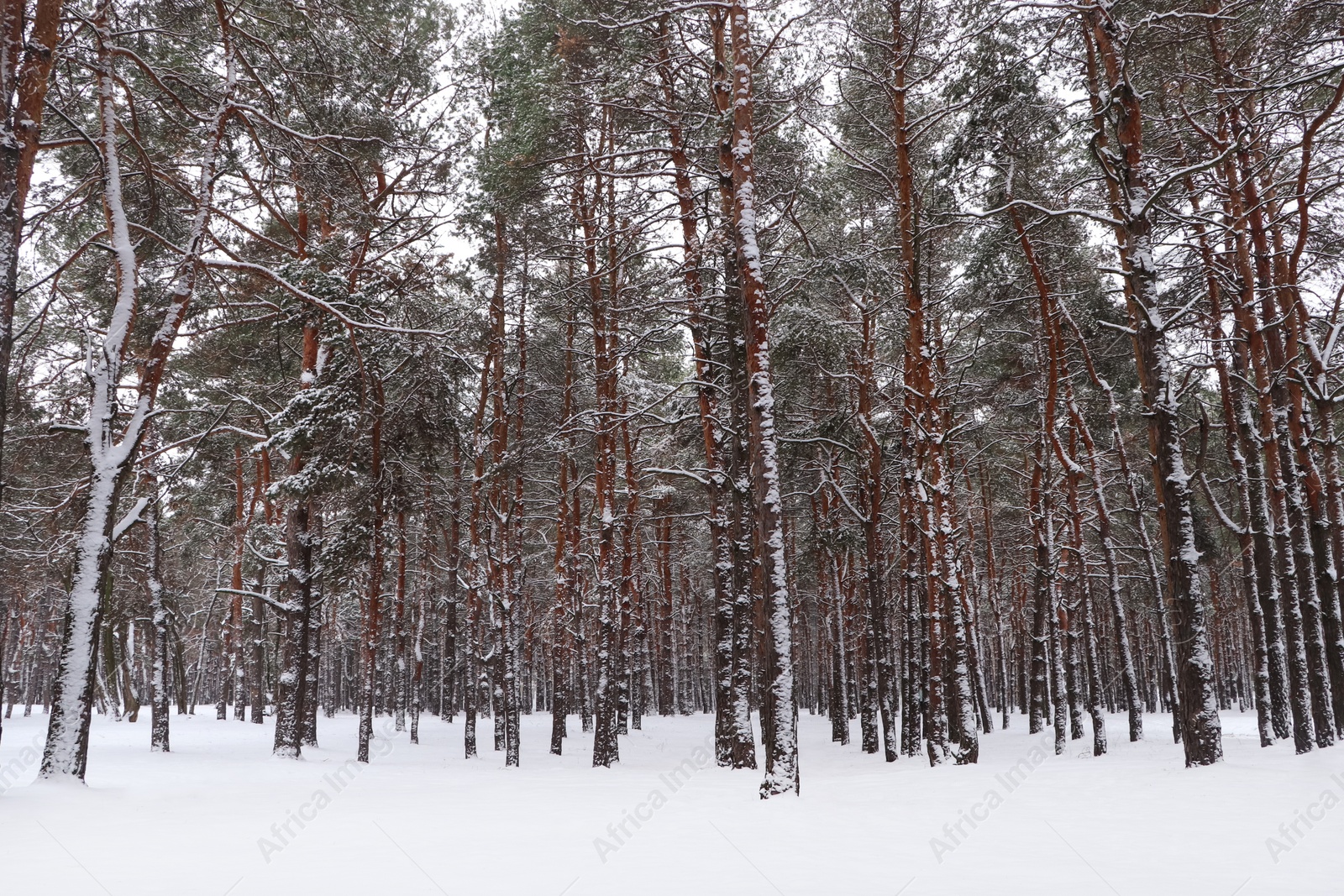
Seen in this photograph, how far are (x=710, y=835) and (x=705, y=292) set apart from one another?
35.9 ft

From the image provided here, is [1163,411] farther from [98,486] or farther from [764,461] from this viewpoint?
[98,486]

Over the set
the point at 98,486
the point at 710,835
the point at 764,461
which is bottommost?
the point at 710,835

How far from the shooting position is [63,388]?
12586 millimetres

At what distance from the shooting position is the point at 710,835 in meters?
6.85

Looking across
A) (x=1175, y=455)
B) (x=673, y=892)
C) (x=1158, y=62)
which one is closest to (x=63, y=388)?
(x=673, y=892)

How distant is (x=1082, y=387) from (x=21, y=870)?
74.0 feet

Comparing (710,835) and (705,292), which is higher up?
(705,292)

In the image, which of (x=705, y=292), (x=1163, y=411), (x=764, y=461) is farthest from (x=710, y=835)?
(x=705, y=292)

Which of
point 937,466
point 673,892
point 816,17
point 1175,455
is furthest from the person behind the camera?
point 937,466

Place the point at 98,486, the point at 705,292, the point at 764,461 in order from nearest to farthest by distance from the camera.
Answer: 1. the point at 98,486
2. the point at 764,461
3. the point at 705,292

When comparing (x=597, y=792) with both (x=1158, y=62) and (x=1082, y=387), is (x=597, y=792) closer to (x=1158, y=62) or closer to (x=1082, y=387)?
(x=1158, y=62)

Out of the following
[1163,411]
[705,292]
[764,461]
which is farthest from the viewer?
[705,292]

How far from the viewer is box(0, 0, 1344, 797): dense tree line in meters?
9.48

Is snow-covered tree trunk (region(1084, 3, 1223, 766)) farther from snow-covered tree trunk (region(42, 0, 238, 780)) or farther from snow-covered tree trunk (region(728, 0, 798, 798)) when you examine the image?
snow-covered tree trunk (region(42, 0, 238, 780))
